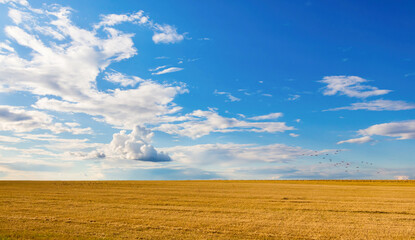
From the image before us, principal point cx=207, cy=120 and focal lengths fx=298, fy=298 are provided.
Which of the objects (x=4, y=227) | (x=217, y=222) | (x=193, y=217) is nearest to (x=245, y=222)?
(x=217, y=222)

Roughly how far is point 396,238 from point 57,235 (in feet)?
54.5

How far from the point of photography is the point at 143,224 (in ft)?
56.1

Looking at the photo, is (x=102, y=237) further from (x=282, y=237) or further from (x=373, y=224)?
(x=373, y=224)

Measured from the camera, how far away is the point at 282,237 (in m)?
14.5

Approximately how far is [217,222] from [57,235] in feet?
28.2

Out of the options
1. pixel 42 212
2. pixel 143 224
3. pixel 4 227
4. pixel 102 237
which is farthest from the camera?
pixel 42 212

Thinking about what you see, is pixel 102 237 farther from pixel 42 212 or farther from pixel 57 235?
pixel 42 212

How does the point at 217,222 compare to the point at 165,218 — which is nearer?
the point at 217,222

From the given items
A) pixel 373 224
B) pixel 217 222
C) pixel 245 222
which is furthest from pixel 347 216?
pixel 217 222

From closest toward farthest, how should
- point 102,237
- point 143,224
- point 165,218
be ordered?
point 102,237 → point 143,224 → point 165,218

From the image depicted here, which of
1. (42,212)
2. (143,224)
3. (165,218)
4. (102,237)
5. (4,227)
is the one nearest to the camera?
(102,237)

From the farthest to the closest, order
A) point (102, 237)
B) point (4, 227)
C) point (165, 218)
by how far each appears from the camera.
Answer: point (165, 218) → point (4, 227) → point (102, 237)

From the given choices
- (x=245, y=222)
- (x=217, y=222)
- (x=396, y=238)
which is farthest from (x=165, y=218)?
(x=396, y=238)

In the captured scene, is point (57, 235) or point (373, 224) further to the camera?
point (373, 224)
